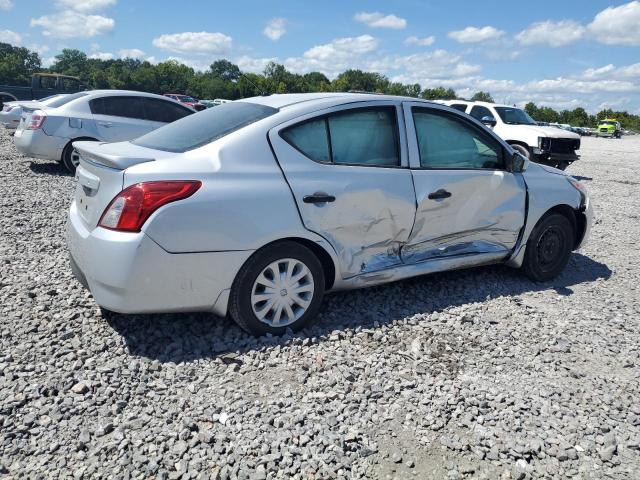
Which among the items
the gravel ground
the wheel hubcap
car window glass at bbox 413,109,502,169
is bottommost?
the gravel ground

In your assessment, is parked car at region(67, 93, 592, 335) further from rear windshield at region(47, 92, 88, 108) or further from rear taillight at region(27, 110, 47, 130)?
rear windshield at region(47, 92, 88, 108)

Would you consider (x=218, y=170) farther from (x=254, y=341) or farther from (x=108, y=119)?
(x=108, y=119)

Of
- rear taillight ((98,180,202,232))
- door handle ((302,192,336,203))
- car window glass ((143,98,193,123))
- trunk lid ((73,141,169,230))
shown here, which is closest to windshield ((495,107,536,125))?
car window glass ((143,98,193,123))

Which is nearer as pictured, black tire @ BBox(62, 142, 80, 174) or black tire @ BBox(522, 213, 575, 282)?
black tire @ BBox(522, 213, 575, 282)

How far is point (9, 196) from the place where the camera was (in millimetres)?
7688

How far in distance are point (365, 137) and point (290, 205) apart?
3.03ft

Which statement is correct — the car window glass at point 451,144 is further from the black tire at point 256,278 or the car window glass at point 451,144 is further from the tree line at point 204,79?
the tree line at point 204,79

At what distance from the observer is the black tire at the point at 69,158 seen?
32.1 ft

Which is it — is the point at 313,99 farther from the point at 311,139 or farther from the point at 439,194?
the point at 439,194

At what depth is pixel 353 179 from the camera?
3832 millimetres

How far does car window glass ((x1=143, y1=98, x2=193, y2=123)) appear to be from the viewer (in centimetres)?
1025

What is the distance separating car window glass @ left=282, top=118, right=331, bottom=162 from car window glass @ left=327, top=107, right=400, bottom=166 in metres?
0.06

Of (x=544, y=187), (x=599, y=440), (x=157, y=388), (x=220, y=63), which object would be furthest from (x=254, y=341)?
(x=220, y=63)

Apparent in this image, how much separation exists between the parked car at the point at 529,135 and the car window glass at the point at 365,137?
9.52 m
